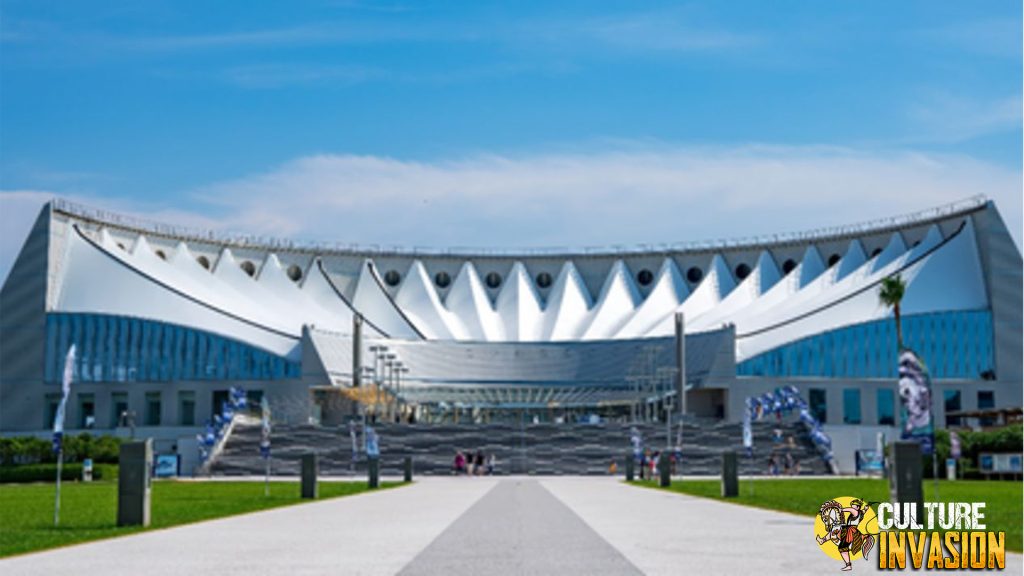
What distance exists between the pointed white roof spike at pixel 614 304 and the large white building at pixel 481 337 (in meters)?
0.52

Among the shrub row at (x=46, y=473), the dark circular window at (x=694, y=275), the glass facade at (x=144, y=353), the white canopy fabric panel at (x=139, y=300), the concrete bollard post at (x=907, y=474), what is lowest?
the shrub row at (x=46, y=473)

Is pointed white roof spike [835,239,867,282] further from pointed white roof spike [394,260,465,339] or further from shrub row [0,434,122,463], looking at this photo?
shrub row [0,434,122,463]

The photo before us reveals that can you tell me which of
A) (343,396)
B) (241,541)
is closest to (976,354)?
(343,396)

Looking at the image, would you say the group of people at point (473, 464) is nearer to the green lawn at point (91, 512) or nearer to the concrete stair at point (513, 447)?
the concrete stair at point (513, 447)

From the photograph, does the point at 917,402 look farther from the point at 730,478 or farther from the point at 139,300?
the point at 139,300

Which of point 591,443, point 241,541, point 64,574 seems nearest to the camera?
point 64,574

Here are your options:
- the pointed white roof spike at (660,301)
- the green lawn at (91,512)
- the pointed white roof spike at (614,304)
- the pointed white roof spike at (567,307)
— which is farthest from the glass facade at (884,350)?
the green lawn at (91,512)

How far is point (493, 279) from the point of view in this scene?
105875 mm

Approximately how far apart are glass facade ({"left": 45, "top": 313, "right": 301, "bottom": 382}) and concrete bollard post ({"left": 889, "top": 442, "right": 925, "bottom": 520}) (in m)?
64.5

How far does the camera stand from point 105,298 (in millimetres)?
82125

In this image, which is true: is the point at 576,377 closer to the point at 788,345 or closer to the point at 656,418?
the point at 656,418

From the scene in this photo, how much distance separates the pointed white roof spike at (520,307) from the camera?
9919 cm

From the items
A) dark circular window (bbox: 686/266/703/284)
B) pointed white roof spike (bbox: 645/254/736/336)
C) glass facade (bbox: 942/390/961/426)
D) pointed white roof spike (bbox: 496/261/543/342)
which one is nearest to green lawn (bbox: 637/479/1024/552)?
glass facade (bbox: 942/390/961/426)

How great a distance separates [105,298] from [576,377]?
31.6 m
